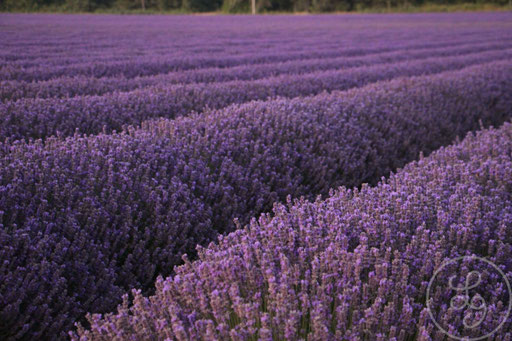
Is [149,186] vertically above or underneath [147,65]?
underneath

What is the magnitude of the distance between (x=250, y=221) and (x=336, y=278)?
0.95m

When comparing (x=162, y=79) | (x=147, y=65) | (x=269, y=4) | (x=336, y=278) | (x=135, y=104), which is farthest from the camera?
(x=269, y=4)

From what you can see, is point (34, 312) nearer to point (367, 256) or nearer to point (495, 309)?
point (367, 256)

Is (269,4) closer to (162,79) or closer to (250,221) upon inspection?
(162,79)

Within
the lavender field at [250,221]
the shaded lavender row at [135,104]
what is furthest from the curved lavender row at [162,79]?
the shaded lavender row at [135,104]

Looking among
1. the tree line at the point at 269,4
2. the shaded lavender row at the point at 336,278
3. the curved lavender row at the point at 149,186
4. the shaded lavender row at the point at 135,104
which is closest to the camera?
the shaded lavender row at the point at 336,278

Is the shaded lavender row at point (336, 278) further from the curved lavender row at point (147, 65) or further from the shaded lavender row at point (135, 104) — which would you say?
the curved lavender row at point (147, 65)

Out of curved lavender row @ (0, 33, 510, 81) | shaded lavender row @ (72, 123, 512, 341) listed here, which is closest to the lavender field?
shaded lavender row @ (72, 123, 512, 341)

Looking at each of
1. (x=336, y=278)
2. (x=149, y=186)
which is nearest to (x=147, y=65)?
(x=149, y=186)

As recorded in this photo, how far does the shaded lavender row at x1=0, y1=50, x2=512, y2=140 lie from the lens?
3.83 metres

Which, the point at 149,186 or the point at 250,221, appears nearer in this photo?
the point at 250,221

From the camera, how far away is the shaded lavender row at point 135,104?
3.83 metres

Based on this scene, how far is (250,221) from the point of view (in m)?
2.38

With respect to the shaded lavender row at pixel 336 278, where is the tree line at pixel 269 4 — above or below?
above
